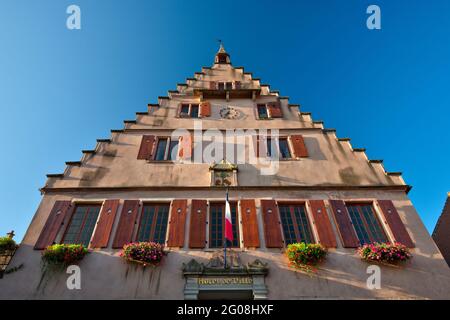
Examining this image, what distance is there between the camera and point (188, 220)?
412 inches

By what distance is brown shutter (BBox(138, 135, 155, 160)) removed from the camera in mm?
12703

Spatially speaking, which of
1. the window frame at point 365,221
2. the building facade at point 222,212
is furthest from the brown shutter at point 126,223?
the window frame at point 365,221

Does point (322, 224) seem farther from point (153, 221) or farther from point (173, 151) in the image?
point (173, 151)

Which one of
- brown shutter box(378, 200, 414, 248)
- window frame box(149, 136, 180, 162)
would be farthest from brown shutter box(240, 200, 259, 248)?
brown shutter box(378, 200, 414, 248)

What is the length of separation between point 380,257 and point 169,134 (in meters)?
10.2

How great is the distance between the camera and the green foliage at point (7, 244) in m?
9.30

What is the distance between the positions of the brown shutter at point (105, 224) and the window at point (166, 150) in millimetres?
2919

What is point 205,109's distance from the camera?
15.2 m

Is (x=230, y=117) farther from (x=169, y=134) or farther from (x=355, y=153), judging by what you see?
(x=355, y=153)

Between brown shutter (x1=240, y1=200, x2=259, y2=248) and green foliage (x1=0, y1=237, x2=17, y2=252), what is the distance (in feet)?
25.7

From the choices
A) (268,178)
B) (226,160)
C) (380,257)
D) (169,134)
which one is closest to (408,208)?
(380,257)

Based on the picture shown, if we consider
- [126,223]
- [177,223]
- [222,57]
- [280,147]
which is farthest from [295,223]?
[222,57]

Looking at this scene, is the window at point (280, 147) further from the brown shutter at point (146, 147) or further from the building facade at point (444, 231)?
the building facade at point (444, 231)
